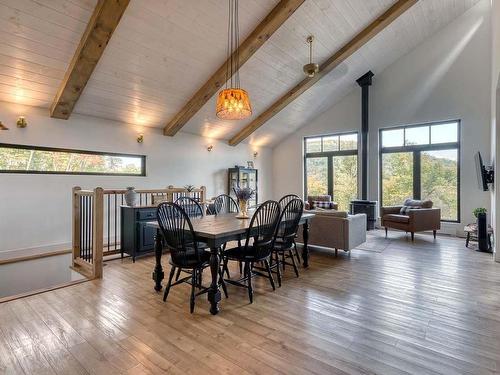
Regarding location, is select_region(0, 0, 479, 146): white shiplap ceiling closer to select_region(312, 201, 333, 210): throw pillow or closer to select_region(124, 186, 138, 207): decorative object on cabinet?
select_region(124, 186, 138, 207): decorative object on cabinet

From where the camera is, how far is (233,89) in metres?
3.30

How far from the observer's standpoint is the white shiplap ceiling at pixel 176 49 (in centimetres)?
357

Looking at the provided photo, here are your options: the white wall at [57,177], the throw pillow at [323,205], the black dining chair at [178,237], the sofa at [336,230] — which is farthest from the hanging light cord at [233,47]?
the throw pillow at [323,205]

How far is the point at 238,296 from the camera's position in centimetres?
308

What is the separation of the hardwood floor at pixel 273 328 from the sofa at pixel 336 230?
2.71ft

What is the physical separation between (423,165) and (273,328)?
21.0ft

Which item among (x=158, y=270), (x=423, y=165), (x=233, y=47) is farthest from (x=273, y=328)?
(x=423, y=165)

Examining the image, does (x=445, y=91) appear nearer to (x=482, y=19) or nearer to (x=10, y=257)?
(x=482, y=19)

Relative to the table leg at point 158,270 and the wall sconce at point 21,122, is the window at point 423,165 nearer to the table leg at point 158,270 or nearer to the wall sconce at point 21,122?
the table leg at point 158,270

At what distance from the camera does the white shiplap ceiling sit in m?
3.57

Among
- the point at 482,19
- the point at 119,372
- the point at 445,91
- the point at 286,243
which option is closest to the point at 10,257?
the point at 119,372

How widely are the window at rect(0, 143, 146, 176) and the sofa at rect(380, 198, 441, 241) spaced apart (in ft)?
18.6

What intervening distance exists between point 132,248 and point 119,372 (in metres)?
2.90

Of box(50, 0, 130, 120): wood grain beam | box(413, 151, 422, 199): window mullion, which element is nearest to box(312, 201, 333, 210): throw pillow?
box(413, 151, 422, 199): window mullion
